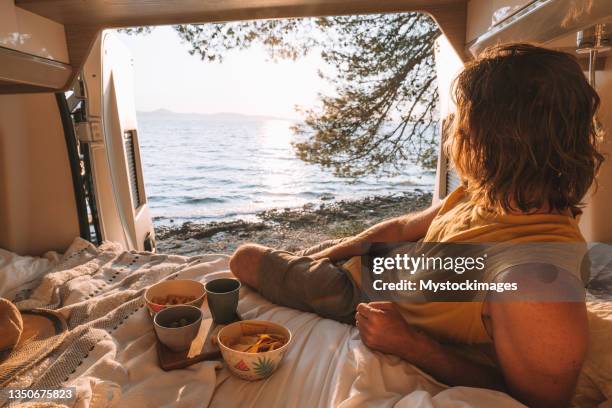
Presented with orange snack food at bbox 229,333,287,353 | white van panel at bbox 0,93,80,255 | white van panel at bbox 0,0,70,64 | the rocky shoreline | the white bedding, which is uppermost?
white van panel at bbox 0,0,70,64

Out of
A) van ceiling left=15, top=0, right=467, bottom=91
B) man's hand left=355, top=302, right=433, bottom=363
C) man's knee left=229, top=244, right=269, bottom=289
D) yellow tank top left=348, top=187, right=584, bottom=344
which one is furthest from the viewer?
van ceiling left=15, top=0, right=467, bottom=91

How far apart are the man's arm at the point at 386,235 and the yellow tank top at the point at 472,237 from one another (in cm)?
27

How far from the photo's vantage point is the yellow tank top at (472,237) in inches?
31.3

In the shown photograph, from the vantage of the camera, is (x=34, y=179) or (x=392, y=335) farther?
(x=34, y=179)

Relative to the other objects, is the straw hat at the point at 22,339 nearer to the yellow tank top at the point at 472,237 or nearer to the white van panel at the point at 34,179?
the yellow tank top at the point at 472,237

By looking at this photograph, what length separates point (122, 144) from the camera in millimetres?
2230

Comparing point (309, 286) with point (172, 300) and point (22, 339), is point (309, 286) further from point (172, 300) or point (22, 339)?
point (22, 339)

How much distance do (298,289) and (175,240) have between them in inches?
137

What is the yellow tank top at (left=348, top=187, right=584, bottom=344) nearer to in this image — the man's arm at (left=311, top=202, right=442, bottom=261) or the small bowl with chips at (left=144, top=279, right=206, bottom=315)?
the man's arm at (left=311, top=202, right=442, bottom=261)

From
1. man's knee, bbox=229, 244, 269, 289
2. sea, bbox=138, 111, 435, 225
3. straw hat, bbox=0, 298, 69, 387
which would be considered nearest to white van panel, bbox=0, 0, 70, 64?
straw hat, bbox=0, 298, 69, 387

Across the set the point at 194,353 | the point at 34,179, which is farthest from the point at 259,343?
the point at 34,179

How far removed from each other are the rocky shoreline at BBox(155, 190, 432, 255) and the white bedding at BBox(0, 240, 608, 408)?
114 inches

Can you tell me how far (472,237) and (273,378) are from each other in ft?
1.70

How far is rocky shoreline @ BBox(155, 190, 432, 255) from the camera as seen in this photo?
432 centimetres
